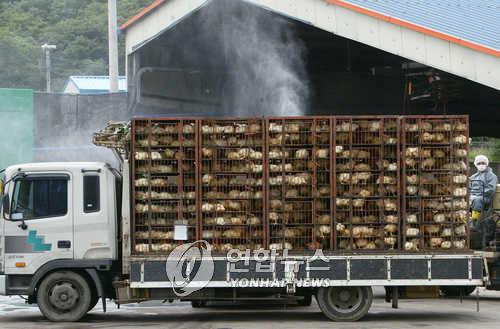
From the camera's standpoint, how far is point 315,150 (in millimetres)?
13297

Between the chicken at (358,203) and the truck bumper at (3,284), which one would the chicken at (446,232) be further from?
the truck bumper at (3,284)

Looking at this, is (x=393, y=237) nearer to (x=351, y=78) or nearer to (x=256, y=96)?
(x=256, y=96)

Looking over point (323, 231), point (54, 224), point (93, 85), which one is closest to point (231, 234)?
point (323, 231)

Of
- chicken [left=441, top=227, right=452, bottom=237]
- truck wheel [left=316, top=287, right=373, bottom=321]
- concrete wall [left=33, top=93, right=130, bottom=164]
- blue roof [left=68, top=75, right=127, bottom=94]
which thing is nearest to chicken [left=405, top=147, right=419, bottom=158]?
chicken [left=441, top=227, right=452, bottom=237]

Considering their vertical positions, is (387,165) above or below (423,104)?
below

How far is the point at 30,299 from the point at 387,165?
622 centimetres

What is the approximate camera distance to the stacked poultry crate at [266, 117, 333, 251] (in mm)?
13250

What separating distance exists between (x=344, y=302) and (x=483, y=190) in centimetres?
412

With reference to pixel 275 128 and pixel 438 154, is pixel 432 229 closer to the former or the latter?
pixel 438 154

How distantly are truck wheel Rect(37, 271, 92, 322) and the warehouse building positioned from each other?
9.37 metres

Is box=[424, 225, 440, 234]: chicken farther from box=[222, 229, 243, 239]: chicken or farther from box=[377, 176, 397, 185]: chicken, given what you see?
box=[222, 229, 243, 239]: chicken

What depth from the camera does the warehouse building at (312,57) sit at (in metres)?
18.6

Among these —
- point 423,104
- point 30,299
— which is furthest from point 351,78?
point 30,299

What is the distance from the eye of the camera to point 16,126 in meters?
26.8
